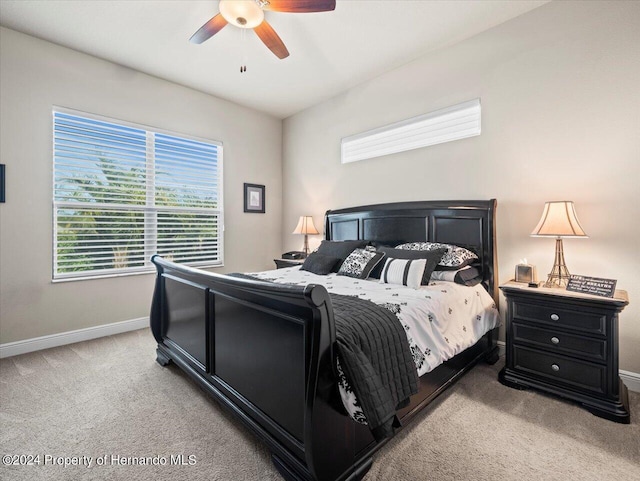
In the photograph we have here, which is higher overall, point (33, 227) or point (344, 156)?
point (344, 156)

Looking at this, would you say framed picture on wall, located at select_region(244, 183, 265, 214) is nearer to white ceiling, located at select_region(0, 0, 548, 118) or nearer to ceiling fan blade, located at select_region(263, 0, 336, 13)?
white ceiling, located at select_region(0, 0, 548, 118)

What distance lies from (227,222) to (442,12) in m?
3.37

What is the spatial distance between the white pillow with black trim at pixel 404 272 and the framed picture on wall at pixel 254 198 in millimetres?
2639

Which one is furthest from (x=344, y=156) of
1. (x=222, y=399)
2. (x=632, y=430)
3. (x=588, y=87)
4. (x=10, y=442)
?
(x=10, y=442)

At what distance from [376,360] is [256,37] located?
9.77 feet

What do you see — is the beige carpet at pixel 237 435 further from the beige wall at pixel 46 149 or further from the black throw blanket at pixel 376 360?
the beige wall at pixel 46 149

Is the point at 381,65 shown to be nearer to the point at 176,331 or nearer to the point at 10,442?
the point at 176,331

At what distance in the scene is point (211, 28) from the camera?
2.32m

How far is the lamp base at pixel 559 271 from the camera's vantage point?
7.45 feet

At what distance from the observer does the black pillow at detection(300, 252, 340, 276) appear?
302 cm

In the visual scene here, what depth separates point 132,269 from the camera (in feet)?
11.6

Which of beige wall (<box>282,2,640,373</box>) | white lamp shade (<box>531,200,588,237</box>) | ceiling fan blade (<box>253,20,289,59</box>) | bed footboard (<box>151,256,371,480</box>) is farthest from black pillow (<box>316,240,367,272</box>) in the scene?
ceiling fan blade (<box>253,20,289,59</box>)

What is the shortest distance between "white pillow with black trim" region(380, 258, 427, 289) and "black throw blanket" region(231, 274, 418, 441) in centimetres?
71

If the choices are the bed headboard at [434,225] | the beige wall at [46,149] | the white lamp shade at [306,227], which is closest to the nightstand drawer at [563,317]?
the bed headboard at [434,225]
